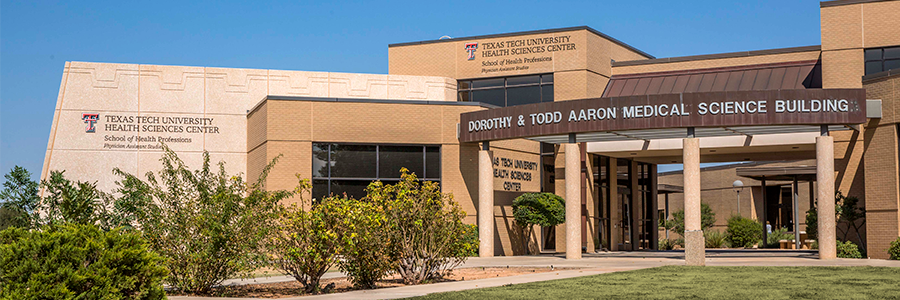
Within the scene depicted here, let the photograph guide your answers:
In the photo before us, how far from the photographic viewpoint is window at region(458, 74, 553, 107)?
34.5 meters

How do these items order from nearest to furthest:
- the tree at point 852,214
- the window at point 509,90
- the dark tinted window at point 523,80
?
the tree at point 852,214, the window at point 509,90, the dark tinted window at point 523,80

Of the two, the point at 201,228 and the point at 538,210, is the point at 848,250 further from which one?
the point at 201,228

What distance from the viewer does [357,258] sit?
54.3ft

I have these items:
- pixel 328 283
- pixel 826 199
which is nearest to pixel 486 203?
pixel 826 199

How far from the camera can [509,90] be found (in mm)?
35188

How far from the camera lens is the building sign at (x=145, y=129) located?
102 ft

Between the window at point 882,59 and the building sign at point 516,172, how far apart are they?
12446 mm

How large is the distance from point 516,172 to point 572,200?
6042 mm

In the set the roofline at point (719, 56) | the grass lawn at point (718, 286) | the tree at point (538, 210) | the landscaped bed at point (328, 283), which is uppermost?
the roofline at point (719, 56)

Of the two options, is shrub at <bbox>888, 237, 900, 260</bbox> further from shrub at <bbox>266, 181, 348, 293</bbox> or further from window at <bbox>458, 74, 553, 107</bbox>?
shrub at <bbox>266, 181, 348, 293</bbox>

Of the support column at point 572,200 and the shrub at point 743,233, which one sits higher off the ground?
the support column at point 572,200

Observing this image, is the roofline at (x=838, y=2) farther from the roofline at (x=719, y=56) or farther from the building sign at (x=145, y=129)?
the building sign at (x=145, y=129)

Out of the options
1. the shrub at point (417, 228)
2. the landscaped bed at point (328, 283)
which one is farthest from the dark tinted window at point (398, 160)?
the shrub at point (417, 228)

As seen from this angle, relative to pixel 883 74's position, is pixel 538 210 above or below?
below
